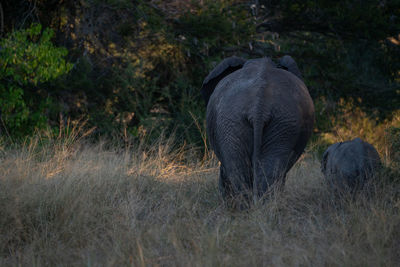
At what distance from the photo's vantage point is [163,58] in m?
10.5

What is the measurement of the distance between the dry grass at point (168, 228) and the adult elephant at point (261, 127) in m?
0.32

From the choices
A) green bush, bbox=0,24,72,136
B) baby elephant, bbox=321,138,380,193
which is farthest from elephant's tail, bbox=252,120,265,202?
green bush, bbox=0,24,72,136

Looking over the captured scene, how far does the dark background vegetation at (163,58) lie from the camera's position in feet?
30.6

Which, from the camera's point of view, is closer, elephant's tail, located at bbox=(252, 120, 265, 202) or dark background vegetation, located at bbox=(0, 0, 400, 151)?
elephant's tail, located at bbox=(252, 120, 265, 202)

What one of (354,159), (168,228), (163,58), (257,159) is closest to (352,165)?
(354,159)

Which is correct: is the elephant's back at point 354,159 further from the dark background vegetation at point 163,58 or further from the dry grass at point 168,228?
the dark background vegetation at point 163,58

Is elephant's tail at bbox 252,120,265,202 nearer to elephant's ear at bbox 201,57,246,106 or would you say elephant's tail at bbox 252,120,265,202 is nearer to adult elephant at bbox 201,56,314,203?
adult elephant at bbox 201,56,314,203

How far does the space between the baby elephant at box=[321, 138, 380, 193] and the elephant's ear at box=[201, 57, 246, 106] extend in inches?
62.3

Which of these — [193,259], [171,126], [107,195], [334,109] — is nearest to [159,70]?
[171,126]

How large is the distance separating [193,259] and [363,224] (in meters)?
1.52

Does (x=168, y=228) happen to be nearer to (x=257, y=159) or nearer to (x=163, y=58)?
(x=257, y=159)

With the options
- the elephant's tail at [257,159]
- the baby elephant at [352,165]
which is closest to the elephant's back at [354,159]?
the baby elephant at [352,165]

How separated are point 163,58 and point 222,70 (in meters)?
5.43

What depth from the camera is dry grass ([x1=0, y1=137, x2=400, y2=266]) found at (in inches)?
129
